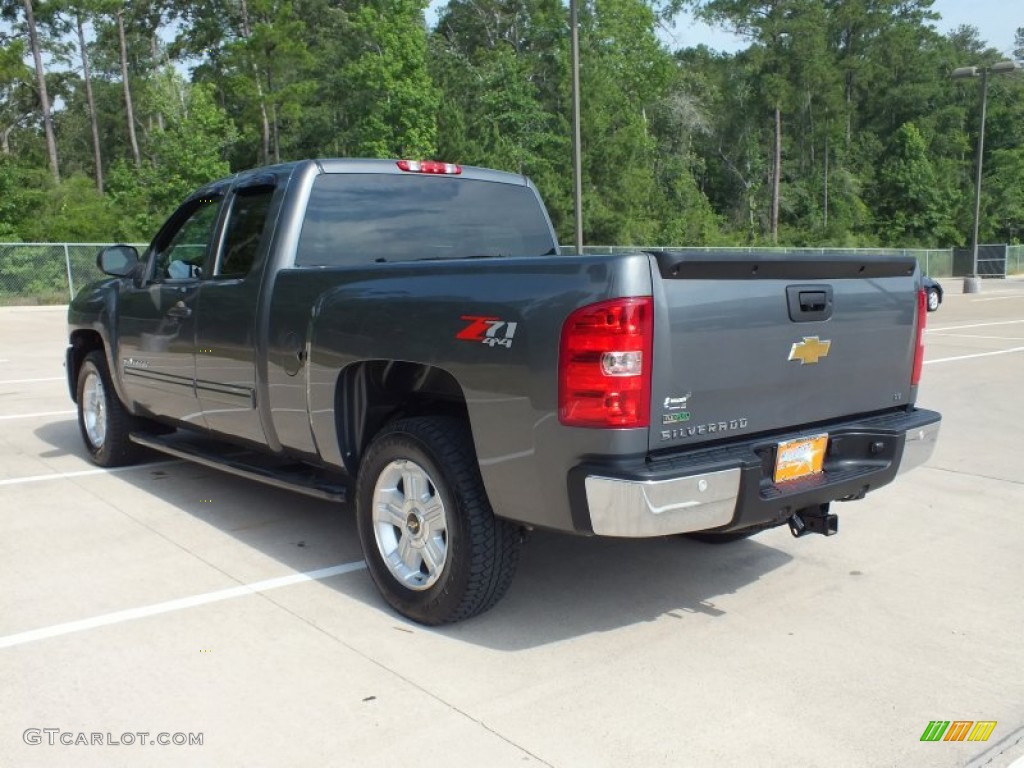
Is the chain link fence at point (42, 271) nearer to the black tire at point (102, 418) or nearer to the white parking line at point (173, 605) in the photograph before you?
the black tire at point (102, 418)

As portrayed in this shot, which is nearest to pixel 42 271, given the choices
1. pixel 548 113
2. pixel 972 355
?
pixel 972 355

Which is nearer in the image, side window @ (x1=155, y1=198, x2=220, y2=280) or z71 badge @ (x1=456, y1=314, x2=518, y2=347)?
z71 badge @ (x1=456, y1=314, x2=518, y2=347)

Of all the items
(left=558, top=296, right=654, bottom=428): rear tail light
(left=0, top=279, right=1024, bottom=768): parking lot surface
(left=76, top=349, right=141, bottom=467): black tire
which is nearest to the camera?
(left=0, top=279, right=1024, bottom=768): parking lot surface

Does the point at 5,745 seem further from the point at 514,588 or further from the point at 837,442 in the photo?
the point at 837,442

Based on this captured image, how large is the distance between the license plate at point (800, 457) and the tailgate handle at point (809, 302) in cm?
49

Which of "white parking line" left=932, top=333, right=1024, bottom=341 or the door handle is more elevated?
the door handle

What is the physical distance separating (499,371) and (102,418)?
432 centimetres

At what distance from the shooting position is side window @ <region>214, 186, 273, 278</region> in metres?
4.90

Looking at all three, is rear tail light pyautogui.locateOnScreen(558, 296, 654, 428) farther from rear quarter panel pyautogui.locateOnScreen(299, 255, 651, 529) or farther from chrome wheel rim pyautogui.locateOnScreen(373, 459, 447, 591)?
chrome wheel rim pyautogui.locateOnScreen(373, 459, 447, 591)

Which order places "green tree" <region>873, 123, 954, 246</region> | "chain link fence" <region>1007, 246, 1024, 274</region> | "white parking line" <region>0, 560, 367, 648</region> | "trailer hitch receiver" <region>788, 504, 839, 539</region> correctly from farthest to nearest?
"green tree" <region>873, 123, 954, 246</region> → "chain link fence" <region>1007, 246, 1024, 274</region> → "trailer hitch receiver" <region>788, 504, 839, 539</region> → "white parking line" <region>0, 560, 367, 648</region>

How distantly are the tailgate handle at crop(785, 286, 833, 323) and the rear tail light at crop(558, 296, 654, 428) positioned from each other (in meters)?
0.78

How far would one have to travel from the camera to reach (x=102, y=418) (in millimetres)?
6621

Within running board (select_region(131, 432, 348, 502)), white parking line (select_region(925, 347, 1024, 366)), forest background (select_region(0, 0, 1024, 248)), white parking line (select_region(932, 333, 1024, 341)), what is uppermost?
forest background (select_region(0, 0, 1024, 248))

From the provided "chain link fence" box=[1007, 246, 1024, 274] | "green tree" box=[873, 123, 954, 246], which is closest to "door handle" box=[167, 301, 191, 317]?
"chain link fence" box=[1007, 246, 1024, 274]
